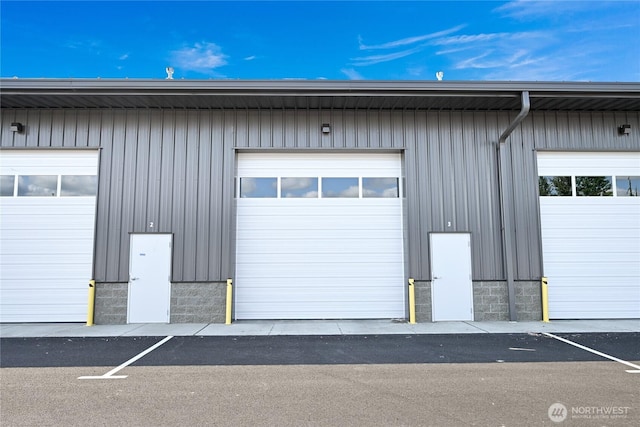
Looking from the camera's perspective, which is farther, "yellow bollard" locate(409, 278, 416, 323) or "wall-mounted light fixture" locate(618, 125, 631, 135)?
"wall-mounted light fixture" locate(618, 125, 631, 135)

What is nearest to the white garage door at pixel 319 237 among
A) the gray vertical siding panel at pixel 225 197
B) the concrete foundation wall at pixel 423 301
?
the gray vertical siding panel at pixel 225 197

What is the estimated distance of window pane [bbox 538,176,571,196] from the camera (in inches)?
394

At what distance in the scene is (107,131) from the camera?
9812 millimetres

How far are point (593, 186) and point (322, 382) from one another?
9.00m

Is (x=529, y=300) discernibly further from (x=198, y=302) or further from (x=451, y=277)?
(x=198, y=302)

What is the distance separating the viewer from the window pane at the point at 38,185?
32.1ft

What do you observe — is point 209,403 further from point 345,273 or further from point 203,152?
point 203,152

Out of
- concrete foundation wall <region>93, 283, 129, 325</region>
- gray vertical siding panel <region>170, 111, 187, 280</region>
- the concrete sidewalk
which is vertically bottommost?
the concrete sidewalk

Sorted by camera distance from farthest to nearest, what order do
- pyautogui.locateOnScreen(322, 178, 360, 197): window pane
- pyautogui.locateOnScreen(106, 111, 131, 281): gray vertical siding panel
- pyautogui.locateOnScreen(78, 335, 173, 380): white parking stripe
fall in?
1. pyautogui.locateOnScreen(322, 178, 360, 197): window pane
2. pyautogui.locateOnScreen(106, 111, 131, 281): gray vertical siding panel
3. pyautogui.locateOnScreen(78, 335, 173, 380): white parking stripe

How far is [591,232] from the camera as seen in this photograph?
9875mm

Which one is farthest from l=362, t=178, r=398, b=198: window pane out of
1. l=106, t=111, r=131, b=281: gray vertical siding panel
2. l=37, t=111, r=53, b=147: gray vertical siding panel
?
l=37, t=111, r=53, b=147: gray vertical siding panel

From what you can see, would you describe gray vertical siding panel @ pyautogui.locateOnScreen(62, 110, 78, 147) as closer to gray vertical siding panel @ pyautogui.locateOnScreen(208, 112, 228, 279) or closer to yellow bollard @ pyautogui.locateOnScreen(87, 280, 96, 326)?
gray vertical siding panel @ pyautogui.locateOnScreen(208, 112, 228, 279)

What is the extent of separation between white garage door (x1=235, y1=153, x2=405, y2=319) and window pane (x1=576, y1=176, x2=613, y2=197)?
4.55 m

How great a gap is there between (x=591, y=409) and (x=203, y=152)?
28.6ft
